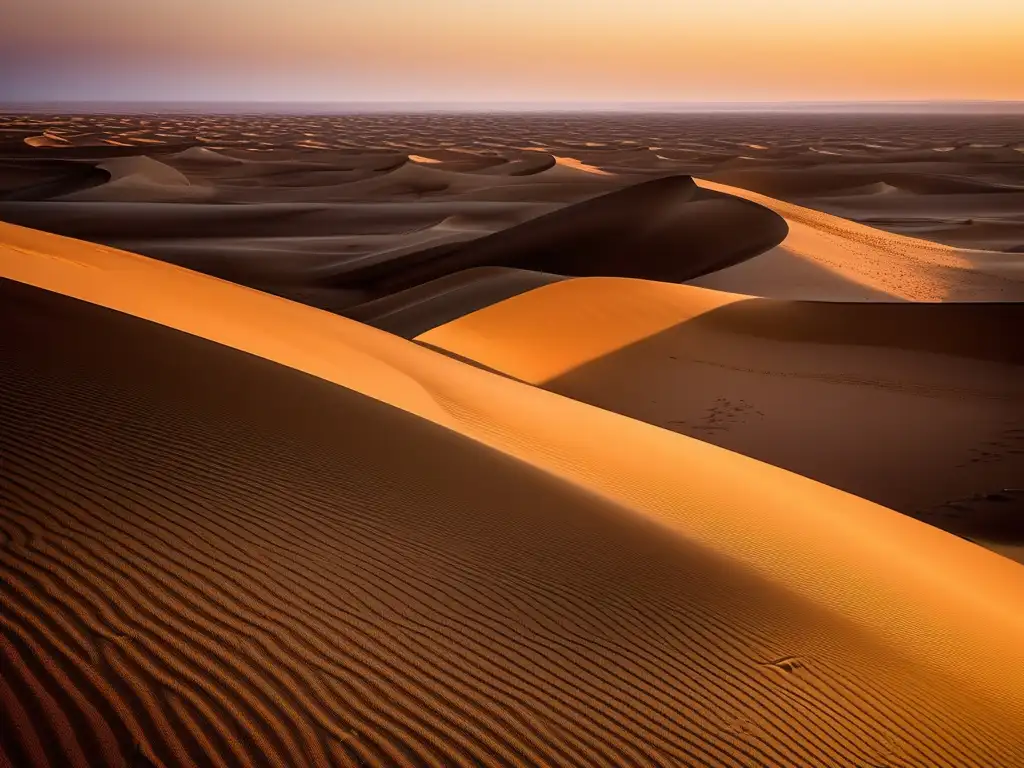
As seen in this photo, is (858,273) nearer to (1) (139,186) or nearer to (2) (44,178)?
(1) (139,186)

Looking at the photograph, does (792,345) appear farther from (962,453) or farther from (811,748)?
(811,748)

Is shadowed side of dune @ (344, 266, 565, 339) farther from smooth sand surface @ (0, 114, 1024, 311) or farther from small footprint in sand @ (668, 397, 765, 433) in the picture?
small footprint in sand @ (668, 397, 765, 433)

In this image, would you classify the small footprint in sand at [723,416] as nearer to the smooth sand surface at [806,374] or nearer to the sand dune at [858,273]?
the smooth sand surface at [806,374]

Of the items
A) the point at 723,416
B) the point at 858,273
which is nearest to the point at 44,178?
the point at 858,273

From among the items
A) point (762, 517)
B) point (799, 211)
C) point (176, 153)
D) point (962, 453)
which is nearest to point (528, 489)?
point (762, 517)

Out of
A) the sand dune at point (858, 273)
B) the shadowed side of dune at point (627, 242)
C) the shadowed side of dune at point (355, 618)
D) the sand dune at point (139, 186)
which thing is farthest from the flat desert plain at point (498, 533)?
the sand dune at point (139, 186)

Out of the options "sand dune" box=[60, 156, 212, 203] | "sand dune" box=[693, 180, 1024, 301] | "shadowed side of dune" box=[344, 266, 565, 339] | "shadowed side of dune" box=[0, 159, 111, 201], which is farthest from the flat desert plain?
"shadowed side of dune" box=[0, 159, 111, 201]
